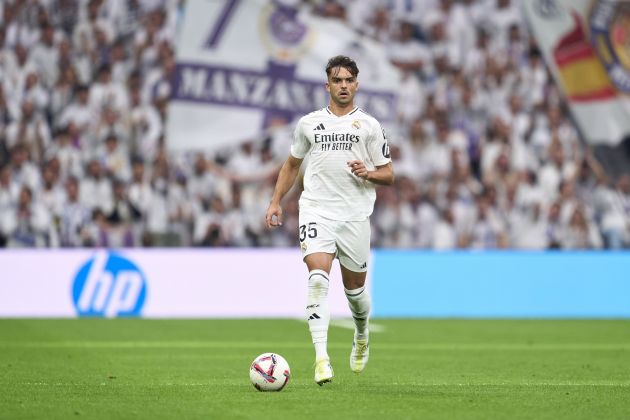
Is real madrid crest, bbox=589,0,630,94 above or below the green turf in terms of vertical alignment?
above

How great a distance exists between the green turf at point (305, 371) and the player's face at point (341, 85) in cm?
202

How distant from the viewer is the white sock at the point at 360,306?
30.8 ft

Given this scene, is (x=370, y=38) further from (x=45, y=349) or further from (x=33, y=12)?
(x=45, y=349)

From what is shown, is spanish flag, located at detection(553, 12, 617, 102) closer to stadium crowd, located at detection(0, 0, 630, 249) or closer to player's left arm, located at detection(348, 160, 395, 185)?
stadium crowd, located at detection(0, 0, 630, 249)

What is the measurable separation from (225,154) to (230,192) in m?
1.03

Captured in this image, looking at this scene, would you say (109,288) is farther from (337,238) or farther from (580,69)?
(337,238)

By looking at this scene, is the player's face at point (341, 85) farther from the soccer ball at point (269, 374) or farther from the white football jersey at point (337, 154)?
the soccer ball at point (269, 374)

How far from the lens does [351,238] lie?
9195mm

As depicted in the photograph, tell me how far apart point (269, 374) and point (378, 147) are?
6.13ft

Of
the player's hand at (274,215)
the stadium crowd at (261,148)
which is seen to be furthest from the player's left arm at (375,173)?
the stadium crowd at (261,148)

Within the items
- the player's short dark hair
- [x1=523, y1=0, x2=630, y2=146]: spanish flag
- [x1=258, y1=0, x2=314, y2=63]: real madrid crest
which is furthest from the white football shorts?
[x1=523, y1=0, x2=630, y2=146]: spanish flag

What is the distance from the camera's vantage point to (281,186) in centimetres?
923

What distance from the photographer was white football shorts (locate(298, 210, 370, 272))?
9031mm

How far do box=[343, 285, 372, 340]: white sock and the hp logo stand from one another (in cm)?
908
